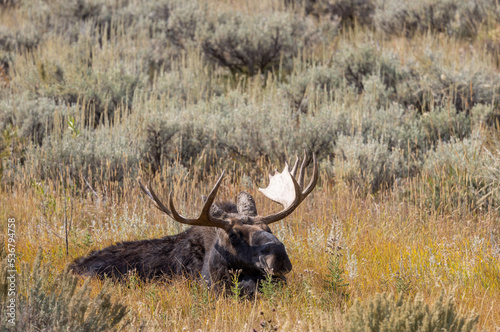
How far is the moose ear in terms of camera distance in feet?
16.2

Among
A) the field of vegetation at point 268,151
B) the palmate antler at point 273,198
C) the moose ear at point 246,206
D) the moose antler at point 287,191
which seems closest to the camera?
the field of vegetation at point 268,151

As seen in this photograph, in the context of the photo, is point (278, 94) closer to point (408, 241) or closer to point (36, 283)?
point (408, 241)

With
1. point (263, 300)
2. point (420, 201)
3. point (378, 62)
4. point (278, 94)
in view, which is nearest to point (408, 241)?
point (420, 201)

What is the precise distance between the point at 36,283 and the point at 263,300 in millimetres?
1787

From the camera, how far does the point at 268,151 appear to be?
844cm

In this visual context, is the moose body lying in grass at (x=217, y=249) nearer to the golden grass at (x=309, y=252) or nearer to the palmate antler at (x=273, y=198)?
the palmate antler at (x=273, y=198)

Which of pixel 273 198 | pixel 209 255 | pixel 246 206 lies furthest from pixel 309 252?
pixel 209 255

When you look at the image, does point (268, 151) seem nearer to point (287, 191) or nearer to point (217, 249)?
point (287, 191)

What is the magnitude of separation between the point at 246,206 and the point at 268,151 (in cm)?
353

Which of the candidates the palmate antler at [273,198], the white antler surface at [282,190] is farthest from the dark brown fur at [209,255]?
the white antler surface at [282,190]

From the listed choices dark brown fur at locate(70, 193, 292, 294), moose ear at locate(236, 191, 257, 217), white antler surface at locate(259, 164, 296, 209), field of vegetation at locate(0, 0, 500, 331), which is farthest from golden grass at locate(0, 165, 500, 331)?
moose ear at locate(236, 191, 257, 217)

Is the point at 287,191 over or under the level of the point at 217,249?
over

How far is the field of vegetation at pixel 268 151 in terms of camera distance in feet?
13.0

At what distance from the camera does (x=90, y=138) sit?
8.16 m
